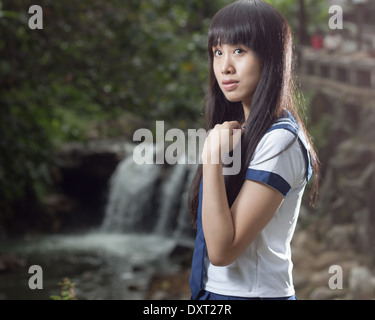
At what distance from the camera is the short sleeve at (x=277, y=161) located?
1188mm

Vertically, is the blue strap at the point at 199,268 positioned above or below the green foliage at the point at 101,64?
below

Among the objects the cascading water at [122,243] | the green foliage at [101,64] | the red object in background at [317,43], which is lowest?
the cascading water at [122,243]

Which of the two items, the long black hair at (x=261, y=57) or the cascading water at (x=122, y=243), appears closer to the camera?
the long black hair at (x=261, y=57)

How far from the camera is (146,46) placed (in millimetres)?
5332

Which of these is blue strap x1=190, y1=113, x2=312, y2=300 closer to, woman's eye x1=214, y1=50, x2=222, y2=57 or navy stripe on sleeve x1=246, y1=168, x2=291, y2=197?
navy stripe on sleeve x1=246, y1=168, x2=291, y2=197

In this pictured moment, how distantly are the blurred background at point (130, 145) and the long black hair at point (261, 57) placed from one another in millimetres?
158

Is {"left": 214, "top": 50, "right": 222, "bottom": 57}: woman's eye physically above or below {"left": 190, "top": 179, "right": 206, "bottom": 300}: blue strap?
above

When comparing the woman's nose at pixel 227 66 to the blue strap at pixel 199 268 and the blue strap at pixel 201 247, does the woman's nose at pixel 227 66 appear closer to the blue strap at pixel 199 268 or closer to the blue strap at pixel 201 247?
the blue strap at pixel 201 247

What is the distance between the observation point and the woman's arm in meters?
1.19

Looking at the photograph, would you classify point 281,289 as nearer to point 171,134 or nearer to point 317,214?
point 171,134

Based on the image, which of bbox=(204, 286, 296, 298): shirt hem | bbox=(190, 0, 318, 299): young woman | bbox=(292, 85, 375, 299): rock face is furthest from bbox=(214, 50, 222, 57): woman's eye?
bbox=(292, 85, 375, 299): rock face

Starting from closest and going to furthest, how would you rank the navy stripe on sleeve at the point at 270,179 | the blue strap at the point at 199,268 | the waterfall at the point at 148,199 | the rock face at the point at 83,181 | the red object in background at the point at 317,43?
the navy stripe on sleeve at the point at 270,179
the blue strap at the point at 199,268
the waterfall at the point at 148,199
the rock face at the point at 83,181
the red object in background at the point at 317,43

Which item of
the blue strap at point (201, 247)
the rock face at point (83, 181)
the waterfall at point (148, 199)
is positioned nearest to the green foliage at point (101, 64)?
the blue strap at point (201, 247)

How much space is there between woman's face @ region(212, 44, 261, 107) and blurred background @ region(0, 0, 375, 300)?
0.19m
